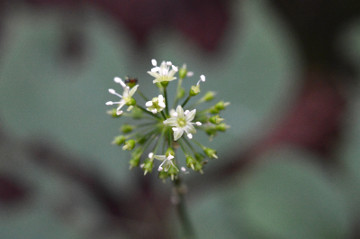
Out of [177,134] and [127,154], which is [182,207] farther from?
[127,154]

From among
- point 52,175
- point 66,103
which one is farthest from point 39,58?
point 52,175

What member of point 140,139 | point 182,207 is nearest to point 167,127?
point 140,139

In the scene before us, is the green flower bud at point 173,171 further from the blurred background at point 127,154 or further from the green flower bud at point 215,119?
the blurred background at point 127,154

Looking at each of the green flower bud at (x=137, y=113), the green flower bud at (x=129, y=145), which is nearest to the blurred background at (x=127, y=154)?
the green flower bud at (x=137, y=113)

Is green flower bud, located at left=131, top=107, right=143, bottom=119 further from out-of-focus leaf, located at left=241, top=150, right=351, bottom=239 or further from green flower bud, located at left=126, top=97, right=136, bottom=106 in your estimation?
out-of-focus leaf, located at left=241, top=150, right=351, bottom=239

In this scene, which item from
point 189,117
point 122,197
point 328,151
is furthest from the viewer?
point 328,151

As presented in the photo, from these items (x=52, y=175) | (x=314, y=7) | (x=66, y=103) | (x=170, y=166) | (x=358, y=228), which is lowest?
(x=358, y=228)

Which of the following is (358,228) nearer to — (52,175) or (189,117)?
(189,117)
